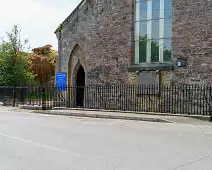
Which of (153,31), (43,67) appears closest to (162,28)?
(153,31)

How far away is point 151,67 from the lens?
1870 cm

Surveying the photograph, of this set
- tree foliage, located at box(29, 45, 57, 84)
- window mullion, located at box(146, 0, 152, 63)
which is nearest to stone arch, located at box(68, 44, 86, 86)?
window mullion, located at box(146, 0, 152, 63)

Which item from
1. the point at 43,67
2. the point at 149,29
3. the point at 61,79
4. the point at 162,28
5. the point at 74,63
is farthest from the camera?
the point at 43,67

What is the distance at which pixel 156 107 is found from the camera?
1825cm

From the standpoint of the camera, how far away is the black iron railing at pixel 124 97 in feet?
54.7

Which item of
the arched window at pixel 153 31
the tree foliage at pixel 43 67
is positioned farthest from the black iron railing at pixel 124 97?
the tree foliage at pixel 43 67

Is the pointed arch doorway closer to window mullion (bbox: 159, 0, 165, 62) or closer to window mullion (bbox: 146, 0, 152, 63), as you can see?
window mullion (bbox: 146, 0, 152, 63)

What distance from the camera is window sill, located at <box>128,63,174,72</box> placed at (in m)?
17.9

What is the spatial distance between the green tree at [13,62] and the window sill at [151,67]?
14.7 meters

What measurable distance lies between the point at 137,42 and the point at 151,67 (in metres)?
1.99

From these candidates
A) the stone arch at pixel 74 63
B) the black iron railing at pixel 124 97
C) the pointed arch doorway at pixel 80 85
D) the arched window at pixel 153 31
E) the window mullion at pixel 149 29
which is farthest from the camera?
the stone arch at pixel 74 63

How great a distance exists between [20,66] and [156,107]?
17303mm

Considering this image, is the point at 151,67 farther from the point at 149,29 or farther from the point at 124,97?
the point at 124,97

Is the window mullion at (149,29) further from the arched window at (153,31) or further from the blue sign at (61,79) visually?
the blue sign at (61,79)
